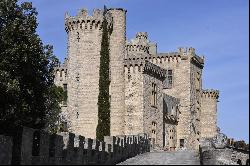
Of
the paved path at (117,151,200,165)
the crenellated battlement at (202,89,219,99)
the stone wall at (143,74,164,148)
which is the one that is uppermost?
the crenellated battlement at (202,89,219,99)

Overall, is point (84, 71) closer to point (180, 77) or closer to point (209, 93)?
point (180, 77)

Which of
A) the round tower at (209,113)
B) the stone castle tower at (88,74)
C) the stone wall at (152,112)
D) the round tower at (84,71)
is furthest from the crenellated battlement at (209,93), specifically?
the round tower at (84,71)

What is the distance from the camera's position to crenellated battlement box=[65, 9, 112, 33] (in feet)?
158

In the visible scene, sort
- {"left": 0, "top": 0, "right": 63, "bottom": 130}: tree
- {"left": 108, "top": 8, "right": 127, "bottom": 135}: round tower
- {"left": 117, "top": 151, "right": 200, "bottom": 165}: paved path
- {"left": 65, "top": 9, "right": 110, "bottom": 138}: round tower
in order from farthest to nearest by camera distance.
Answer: {"left": 108, "top": 8, "right": 127, "bottom": 135}: round tower → {"left": 65, "top": 9, "right": 110, "bottom": 138}: round tower → {"left": 0, "top": 0, "right": 63, "bottom": 130}: tree → {"left": 117, "top": 151, "right": 200, "bottom": 165}: paved path

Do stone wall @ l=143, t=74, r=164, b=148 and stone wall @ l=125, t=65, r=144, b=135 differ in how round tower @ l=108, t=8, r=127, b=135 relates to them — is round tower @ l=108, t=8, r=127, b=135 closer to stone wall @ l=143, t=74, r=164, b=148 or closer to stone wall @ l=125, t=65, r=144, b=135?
stone wall @ l=125, t=65, r=144, b=135

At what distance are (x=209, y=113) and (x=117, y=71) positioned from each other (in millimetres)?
21684

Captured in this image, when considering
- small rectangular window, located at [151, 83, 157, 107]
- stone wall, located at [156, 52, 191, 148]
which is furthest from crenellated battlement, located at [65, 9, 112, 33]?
stone wall, located at [156, 52, 191, 148]

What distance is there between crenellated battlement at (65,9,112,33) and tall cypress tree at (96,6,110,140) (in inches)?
28.3

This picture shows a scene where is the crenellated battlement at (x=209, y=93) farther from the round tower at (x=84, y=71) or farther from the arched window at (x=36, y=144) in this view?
the arched window at (x=36, y=144)

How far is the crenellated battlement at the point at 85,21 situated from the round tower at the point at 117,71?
1.06 metres

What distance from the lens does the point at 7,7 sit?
99.6 feet

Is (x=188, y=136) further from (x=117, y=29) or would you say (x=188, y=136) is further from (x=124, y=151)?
(x=124, y=151)

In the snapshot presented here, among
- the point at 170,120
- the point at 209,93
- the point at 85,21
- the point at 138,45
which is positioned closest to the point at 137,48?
the point at 138,45

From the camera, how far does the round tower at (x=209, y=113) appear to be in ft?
217
